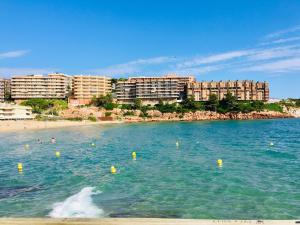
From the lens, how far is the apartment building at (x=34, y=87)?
179875 millimetres

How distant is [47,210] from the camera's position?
71.6ft

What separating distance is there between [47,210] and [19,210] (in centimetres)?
183

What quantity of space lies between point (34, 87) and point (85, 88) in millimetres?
26315

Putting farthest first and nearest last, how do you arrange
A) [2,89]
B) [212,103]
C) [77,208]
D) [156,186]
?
1. [2,89]
2. [212,103]
3. [156,186]
4. [77,208]

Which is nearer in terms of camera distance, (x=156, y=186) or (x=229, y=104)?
(x=156, y=186)

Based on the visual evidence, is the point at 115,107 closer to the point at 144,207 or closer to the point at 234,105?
the point at 234,105

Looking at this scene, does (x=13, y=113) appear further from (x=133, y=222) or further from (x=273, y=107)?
(x=273, y=107)

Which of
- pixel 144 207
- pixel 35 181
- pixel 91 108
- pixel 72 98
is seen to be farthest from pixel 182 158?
pixel 72 98

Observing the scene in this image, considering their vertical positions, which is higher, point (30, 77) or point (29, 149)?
point (30, 77)

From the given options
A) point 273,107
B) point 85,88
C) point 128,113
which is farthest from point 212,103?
point 85,88

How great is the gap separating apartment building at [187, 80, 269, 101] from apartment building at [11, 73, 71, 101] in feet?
234

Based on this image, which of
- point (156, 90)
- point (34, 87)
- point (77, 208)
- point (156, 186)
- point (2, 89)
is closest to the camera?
point (77, 208)

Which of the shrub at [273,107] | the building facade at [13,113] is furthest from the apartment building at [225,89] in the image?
the building facade at [13,113]

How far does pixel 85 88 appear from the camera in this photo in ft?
600
